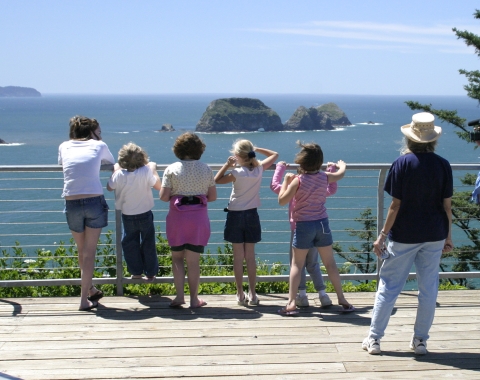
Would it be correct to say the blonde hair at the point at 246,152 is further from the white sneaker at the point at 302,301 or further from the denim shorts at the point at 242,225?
the white sneaker at the point at 302,301

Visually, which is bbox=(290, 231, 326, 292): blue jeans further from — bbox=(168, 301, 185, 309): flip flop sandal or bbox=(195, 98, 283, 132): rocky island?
bbox=(195, 98, 283, 132): rocky island

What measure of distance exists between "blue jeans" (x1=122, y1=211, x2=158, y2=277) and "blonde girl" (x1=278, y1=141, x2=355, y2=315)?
1.17 m

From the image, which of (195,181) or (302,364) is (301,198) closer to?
(195,181)

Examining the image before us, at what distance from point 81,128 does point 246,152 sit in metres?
1.29

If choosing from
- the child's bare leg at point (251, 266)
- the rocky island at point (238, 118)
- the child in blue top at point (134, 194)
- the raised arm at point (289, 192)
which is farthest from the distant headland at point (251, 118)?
the raised arm at point (289, 192)

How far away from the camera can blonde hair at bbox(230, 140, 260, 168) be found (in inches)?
189

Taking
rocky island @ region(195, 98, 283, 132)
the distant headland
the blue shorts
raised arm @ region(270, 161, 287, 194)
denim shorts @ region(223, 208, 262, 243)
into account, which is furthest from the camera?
the distant headland

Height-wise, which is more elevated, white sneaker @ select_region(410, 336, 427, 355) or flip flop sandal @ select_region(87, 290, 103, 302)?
white sneaker @ select_region(410, 336, 427, 355)

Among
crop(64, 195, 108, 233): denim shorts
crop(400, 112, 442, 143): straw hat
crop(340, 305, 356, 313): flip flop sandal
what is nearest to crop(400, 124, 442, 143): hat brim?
crop(400, 112, 442, 143): straw hat

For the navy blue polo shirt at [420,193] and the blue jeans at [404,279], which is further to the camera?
the blue jeans at [404,279]

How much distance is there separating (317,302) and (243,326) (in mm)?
836

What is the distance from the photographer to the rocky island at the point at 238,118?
129875mm

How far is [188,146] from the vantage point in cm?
470

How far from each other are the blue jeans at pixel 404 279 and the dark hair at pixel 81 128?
2434mm
